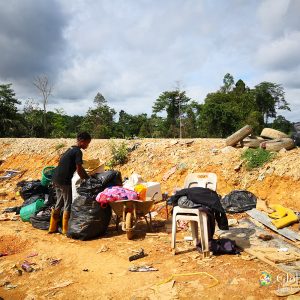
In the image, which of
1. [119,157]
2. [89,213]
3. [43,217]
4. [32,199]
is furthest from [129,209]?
[119,157]

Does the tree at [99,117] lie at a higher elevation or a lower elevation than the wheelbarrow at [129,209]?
higher

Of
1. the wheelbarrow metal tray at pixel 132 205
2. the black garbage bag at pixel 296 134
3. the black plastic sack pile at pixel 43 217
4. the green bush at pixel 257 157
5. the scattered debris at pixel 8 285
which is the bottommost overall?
the scattered debris at pixel 8 285

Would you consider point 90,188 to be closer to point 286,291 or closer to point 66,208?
point 66,208

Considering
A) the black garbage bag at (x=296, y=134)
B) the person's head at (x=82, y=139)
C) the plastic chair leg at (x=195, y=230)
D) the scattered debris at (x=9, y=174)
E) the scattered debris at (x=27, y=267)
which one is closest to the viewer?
the scattered debris at (x=27, y=267)

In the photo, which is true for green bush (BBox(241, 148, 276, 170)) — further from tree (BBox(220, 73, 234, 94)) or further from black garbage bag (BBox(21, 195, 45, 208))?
tree (BBox(220, 73, 234, 94))

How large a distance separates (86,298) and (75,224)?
1982 millimetres

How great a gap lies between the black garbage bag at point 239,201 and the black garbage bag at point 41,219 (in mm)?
3510

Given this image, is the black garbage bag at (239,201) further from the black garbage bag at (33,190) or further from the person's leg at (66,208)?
the black garbage bag at (33,190)

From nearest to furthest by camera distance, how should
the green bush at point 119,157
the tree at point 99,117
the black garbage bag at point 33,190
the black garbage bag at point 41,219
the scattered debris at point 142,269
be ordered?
the scattered debris at point 142,269 → the black garbage bag at point 41,219 → the black garbage bag at point 33,190 → the green bush at point 119,157 → the tree at point 99,117

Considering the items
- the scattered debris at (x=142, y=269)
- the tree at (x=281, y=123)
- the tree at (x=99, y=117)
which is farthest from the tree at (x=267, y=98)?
the scattered debris at (x=142, y=269)

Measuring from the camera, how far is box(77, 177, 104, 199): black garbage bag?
5.41m

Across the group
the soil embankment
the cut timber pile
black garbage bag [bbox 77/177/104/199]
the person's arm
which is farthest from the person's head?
the cut timber pile

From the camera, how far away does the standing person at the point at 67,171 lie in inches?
207

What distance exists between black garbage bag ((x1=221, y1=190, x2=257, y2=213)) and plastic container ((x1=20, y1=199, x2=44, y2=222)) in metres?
3.77
